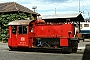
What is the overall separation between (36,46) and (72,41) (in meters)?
3.07

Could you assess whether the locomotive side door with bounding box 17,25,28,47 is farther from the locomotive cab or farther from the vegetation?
the vegetation

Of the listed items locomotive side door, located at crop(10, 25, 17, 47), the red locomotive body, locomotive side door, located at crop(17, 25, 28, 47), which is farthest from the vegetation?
locomotive side door, located at crop(17, 25, 28, 47)

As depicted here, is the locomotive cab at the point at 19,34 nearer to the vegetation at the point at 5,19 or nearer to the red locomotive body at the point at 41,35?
the red locomotive body at the point at 41,35

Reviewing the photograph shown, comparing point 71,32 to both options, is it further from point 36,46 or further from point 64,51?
point 36,46

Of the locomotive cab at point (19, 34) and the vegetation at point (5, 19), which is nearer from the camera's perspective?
the locomotive cab at point (19, 34)

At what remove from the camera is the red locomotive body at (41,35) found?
A: 1886 centimetres

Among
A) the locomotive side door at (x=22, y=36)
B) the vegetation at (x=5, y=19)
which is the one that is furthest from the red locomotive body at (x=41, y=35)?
the vegetation at (x=5, y=19)

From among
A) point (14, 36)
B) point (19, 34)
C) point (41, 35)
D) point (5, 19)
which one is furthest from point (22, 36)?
point (5, 19)

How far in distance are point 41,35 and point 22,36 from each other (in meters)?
1.68

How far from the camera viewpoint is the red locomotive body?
18.9 metres

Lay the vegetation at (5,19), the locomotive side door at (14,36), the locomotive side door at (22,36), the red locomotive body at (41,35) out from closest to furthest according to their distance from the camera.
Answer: the red locomotive body at (41,35) → the locomotive side door at (22,36) → the locomotive side door at (14,36) → the vegetation at (5,19)

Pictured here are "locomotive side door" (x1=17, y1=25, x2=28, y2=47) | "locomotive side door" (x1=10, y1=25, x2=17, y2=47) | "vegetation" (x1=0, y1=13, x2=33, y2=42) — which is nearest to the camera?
"locomotive side door" (x1=17, y1=25, x2=28, y2=47)

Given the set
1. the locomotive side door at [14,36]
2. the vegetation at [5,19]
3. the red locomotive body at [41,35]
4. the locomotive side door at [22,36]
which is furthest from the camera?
the vegetation at [5,19]

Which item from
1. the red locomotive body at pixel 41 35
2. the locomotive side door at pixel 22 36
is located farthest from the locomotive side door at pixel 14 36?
the locomotive side door at pixel 22 36
